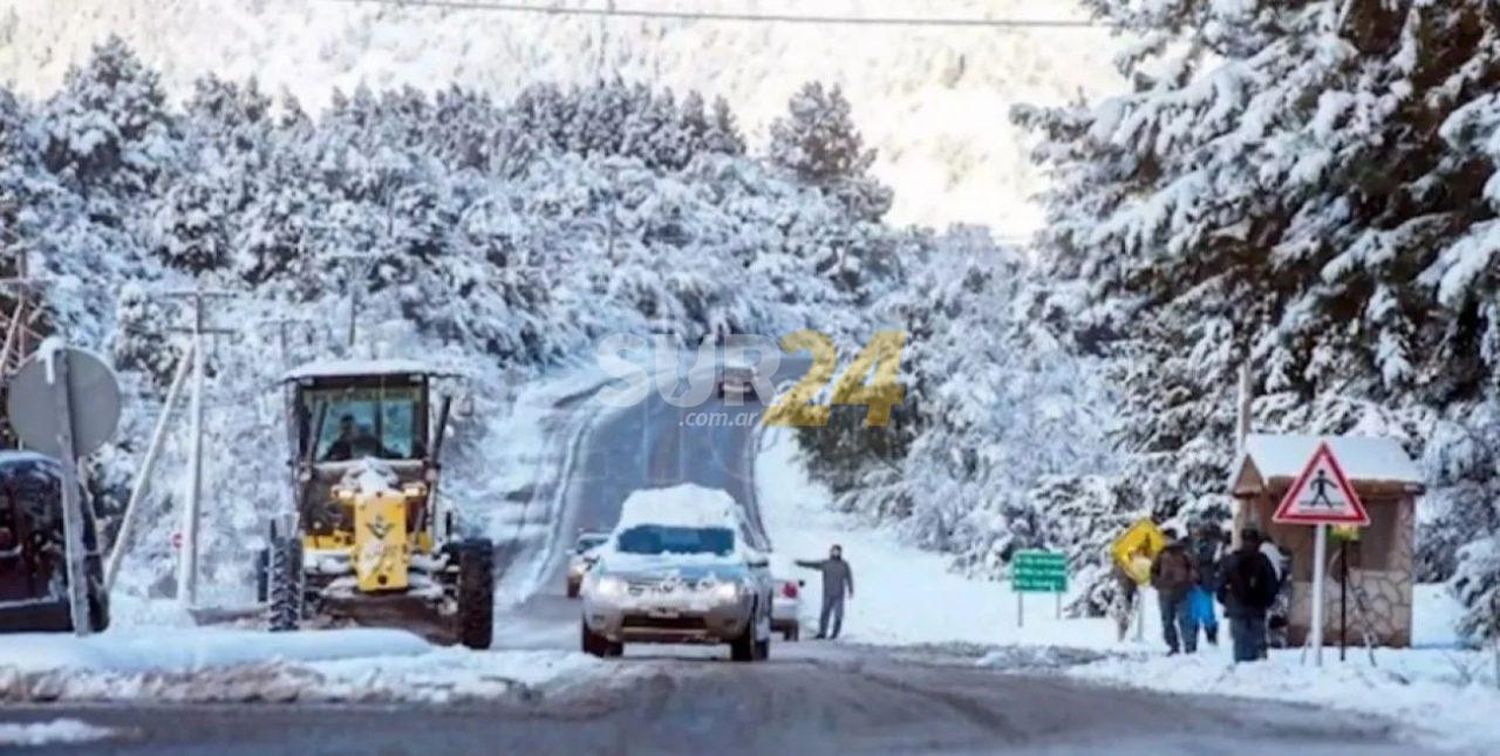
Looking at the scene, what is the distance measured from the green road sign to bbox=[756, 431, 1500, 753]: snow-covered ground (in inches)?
31.9

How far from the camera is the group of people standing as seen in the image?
73.3ft

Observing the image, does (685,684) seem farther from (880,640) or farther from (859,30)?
(859,30)

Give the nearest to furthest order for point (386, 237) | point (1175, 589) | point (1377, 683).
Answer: point (1377, 683), point (1175, 589), point (386, 237)

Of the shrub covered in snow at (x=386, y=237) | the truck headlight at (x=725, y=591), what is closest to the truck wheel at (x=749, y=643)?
the truck headlight at (x=725, y=591)

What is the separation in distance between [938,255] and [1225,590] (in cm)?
5357

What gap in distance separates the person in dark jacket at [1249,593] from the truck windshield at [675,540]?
586cm

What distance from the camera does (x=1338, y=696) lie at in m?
17.0

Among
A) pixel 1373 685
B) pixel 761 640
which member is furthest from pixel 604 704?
pixel 761 640

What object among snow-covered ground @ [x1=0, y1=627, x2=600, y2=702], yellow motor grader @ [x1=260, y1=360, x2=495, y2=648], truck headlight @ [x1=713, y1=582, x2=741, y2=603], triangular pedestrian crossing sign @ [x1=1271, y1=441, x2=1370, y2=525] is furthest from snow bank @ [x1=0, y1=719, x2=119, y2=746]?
yellow motor grader @ [x1=260, y1=360, x2=495, y2=648]

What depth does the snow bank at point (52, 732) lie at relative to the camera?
12.1m

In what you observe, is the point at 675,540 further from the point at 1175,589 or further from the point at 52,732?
the point at 52,732

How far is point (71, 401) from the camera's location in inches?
660

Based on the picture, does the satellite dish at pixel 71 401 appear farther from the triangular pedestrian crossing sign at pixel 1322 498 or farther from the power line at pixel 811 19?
the power line at pixel 811 19

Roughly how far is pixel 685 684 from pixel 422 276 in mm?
73267
